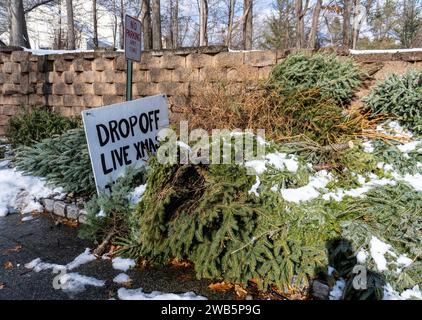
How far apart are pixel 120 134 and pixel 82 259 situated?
1.41 meters

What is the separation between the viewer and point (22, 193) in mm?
4012

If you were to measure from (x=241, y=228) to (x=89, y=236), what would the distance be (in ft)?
5.03

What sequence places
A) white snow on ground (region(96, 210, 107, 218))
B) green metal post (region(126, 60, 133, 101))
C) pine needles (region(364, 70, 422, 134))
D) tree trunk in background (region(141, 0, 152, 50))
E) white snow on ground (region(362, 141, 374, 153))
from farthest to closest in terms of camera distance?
tree trunk in background (region(141, 0, 152, 50))
green metal post (region(126, 60, 133, 101))
pine needles (region(364, 70, 422, 134))
white snow on ground (region(362, 141, 374, 153))
white snow on ground (region(96, 210, 107, 218))

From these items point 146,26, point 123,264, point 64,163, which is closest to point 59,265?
point 123,264

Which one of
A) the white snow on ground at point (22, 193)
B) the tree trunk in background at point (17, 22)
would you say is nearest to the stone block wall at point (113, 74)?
the white snow on ground at point (22, 193)

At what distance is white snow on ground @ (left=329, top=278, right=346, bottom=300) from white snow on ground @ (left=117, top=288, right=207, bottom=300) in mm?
889

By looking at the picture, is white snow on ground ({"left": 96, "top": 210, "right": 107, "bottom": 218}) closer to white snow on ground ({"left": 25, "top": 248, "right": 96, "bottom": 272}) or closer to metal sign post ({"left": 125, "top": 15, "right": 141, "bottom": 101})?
white snow on ground ({"left": 25, "top": 248, "right": 96, "bottom": 272})

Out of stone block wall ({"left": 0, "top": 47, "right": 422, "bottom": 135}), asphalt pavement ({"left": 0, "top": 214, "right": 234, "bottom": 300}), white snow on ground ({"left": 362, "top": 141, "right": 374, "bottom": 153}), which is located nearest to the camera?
Answer: asphalt pavement ({"left": 0, "top": 214, "right": 234, "bottom": 300})

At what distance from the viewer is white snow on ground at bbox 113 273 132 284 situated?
8.06ft

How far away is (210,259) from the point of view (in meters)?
2.39

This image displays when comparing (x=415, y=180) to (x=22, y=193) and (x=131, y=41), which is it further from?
(x=22, y=193)

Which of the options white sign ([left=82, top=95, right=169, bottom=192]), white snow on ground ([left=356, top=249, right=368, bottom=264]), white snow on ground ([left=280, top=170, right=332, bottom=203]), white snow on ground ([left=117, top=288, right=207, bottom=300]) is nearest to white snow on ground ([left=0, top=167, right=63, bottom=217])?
white sign ([left=82, top=95, right=169, bottom=192])
